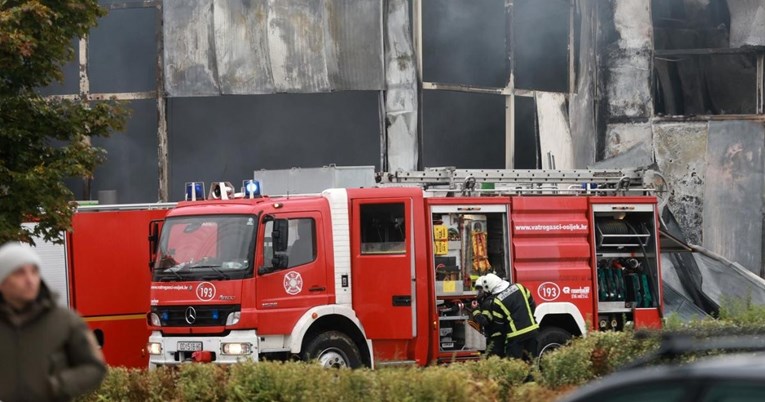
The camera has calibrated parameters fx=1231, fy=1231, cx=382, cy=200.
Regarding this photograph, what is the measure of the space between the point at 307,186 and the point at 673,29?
1202 cm

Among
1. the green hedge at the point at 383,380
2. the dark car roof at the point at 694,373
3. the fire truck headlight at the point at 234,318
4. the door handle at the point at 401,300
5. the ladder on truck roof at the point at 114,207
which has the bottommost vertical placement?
the green hedge at the point at 383,380

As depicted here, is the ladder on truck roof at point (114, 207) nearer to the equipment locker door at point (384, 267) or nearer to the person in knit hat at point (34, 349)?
the equipment locker door at point (384, 267)

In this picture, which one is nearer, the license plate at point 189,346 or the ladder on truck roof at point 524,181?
the license plate at point 189,346

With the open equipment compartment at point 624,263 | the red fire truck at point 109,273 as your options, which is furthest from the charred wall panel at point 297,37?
the open equipment compartment at point 624,263

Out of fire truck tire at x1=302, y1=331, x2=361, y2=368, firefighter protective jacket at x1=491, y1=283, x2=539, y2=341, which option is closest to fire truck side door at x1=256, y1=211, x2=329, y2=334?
fire truck tire at x1=302, y1=331, x2=361, y2=368

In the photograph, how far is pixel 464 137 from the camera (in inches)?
974

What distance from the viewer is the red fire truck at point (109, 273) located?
16812mm

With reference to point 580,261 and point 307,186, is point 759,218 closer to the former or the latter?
point 580,261

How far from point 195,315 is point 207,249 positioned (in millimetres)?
793

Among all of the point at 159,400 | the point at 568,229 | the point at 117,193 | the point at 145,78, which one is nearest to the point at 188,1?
the point at 145,78

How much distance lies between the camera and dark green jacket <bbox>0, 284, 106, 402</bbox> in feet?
17.7

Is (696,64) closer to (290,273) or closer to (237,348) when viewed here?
(290,273)

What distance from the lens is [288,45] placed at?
22.5 m

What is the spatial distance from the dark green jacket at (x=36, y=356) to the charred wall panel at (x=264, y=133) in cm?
1845
